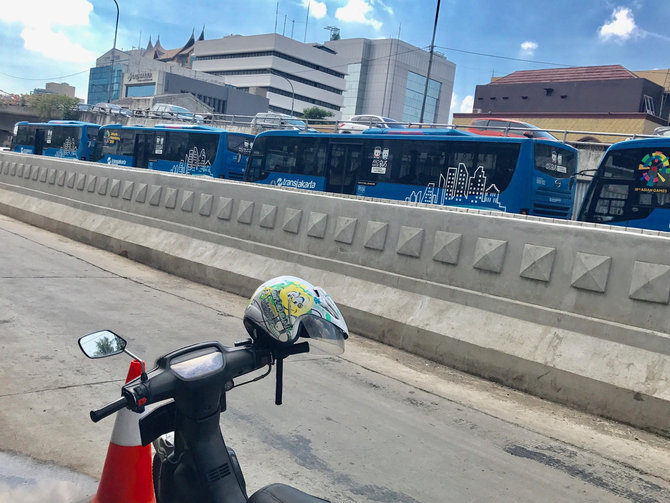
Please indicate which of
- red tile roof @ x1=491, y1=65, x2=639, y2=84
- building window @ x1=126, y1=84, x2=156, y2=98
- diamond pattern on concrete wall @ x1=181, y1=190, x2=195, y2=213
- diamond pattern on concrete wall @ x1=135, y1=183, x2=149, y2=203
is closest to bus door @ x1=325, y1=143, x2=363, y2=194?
diamond pattern on concrete wall @ x1=135, y1=183, x2=149, y2=203

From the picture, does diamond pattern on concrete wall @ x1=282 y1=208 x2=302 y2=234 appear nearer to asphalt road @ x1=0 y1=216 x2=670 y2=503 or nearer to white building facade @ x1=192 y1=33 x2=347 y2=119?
asphalt road @ x1=0 y1=216 x2=670 y2=503

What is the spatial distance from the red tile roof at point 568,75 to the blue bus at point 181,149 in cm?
3976

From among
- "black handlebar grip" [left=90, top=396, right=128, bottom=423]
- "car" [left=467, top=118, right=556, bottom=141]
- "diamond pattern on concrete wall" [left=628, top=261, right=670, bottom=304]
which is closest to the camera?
"black handlebar grip" [left=90, top=396, right=128, bottom=423]

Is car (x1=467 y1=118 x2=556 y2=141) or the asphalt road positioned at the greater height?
car (x1=467 y1=118 x2=556 y2=141)

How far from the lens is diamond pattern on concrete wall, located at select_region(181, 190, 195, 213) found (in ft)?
36.7

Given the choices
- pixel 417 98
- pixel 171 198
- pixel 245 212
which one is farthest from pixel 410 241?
pixel 417 98

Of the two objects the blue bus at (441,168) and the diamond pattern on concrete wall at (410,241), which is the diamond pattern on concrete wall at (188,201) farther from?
the blue bus at (441,168)

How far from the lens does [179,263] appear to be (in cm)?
1088

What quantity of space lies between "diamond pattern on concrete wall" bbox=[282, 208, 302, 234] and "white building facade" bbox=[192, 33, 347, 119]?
370 feet

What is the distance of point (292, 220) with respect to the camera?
9297 millimetres

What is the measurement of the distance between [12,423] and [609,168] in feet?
43.4

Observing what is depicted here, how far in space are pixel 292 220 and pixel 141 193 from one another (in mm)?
4498

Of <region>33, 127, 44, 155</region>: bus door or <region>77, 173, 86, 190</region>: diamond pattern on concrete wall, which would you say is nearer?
<region>77, 173, 86, 190</region>: diamond pattern on concrete wall

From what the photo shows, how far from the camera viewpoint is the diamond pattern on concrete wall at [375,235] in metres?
7.98
